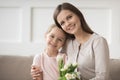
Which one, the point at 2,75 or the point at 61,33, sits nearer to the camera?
the point at 61,33

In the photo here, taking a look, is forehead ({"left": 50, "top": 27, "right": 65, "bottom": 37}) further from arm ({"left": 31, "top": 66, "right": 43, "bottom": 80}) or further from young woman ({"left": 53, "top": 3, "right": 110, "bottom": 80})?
arm ({"left": 31, "top": 66, "right": 43, "bottom": 80})

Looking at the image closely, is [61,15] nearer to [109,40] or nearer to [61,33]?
[61,33]

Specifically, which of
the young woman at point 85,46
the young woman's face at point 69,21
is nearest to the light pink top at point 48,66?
the young woman at point 85,46

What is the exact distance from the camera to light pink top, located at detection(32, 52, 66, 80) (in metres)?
1.82

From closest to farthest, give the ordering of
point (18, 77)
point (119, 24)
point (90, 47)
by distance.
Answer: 1. point (90, 47)
2. point (18, 77)
3. point (119, 24)

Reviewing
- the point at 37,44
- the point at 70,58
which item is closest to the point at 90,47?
the point at 70,58

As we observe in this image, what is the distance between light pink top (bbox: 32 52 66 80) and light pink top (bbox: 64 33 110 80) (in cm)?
12

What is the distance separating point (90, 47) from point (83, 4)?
2.73 ft

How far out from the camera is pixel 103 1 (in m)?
2.44

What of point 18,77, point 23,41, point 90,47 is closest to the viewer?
point 90,47

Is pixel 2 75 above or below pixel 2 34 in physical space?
below

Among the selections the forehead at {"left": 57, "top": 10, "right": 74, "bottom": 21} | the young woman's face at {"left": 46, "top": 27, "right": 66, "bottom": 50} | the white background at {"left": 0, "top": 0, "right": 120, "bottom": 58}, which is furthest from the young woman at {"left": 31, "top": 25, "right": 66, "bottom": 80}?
the white background at {"left": 0, "top": 0, "right": 120, "bottom": 58}

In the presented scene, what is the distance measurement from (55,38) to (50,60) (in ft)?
0.51

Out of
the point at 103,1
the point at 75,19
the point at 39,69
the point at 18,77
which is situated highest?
the point at 103,1
